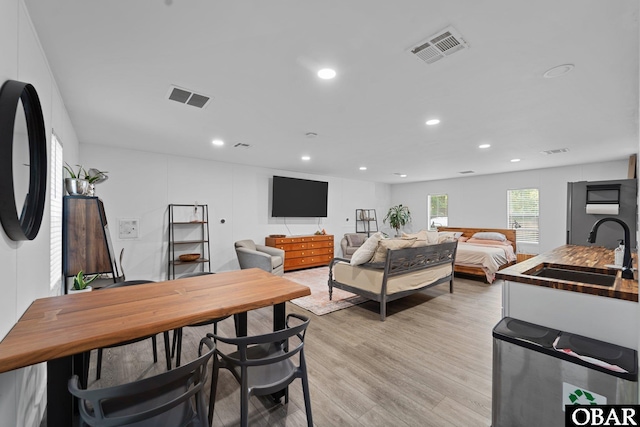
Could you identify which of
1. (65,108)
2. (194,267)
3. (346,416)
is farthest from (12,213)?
(194,267)

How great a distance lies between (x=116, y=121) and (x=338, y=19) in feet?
10.3

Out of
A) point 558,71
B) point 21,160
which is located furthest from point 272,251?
point 558,71

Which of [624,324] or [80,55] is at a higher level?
[80,55]

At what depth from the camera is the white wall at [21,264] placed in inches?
49.1

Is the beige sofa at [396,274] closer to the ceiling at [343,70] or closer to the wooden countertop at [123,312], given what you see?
the ceiling at [343,70]

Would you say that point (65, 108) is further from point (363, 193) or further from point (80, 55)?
point (363, 193)

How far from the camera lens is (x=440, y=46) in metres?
1.85

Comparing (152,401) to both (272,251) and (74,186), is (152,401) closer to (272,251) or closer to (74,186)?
(74,186)

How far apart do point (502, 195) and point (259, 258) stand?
252 inches

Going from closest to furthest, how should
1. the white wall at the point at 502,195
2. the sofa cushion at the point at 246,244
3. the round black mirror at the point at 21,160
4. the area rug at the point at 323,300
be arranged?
1. the round black mirror at the point at 21,160
2. the area rug at the point at 323,300
3. the sofa cushion at the point at 246,244
4. the white wall at the point at 502,195

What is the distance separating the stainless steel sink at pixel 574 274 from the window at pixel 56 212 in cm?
389

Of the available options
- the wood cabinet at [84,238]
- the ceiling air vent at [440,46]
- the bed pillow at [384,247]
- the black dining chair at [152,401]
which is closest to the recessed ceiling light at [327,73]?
the ceiling air vent at [440,46]

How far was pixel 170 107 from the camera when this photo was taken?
2.89 m

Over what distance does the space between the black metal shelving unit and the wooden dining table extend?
11.3 ft
